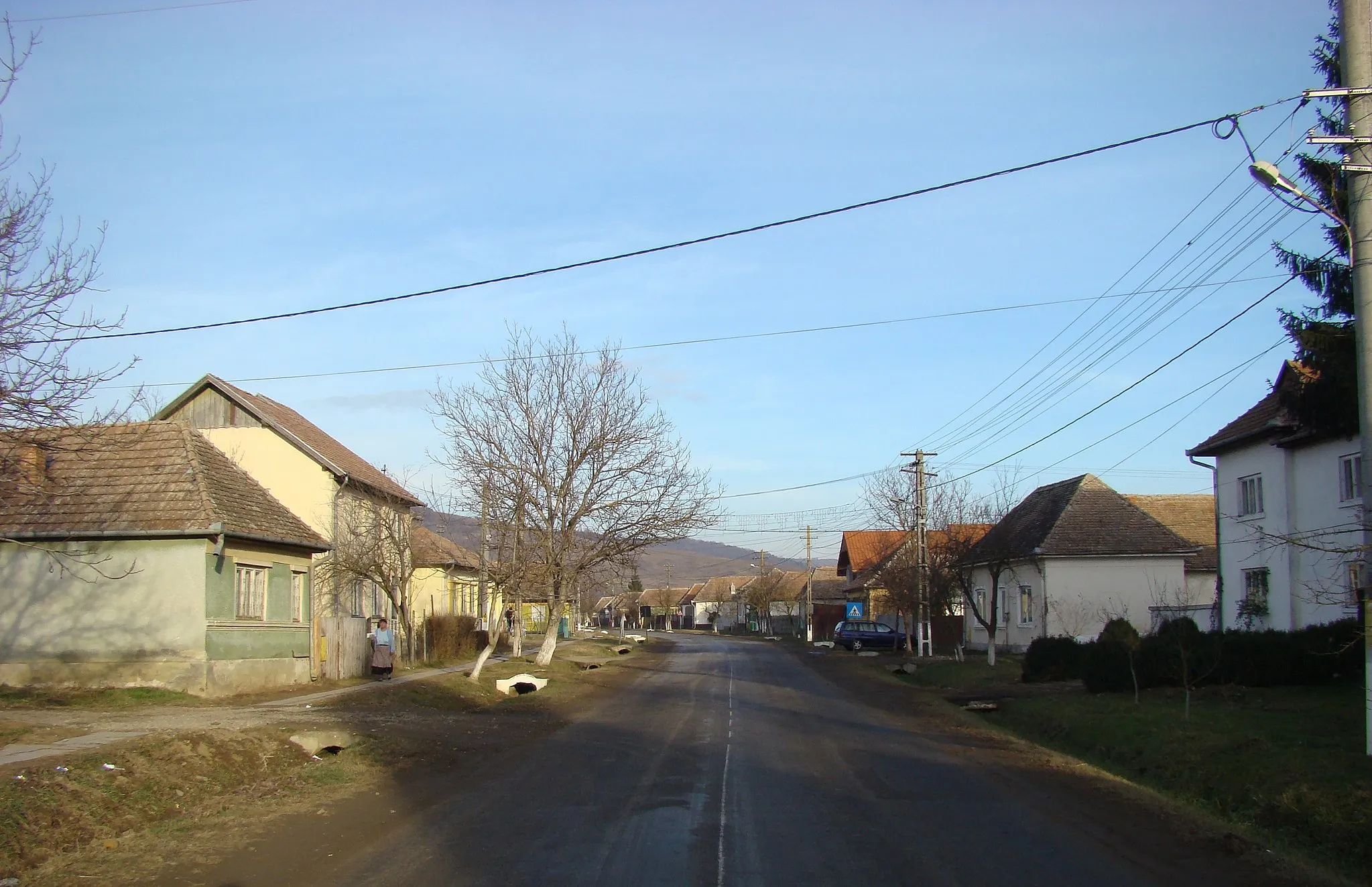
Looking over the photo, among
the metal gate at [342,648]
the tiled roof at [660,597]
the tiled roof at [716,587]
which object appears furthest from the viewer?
the tiled roof at [660,597]

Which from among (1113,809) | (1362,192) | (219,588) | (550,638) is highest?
(1362,192)

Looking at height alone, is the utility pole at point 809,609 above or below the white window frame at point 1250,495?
below

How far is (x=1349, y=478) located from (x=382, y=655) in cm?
2412

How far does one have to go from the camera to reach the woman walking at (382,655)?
27.3 meters

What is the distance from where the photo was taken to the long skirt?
27.3 meters

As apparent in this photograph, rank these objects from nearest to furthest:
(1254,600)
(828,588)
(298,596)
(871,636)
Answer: (298,596) < (1254,600) < (871,636) < (828,588)

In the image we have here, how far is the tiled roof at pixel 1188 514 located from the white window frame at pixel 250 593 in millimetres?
34676

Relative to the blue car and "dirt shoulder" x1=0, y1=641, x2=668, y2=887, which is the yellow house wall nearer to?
"dirt shoulder" x1=0, y1=641, x2=668, y2=887

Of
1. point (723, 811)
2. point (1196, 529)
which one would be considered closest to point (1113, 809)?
point (723, 811)

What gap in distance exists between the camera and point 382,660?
89.6 feet

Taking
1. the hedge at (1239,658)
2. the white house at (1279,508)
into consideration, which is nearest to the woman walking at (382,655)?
the hedge at (1239,658)

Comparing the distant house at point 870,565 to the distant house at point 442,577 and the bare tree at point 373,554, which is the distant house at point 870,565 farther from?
the bare tree at point 373,554

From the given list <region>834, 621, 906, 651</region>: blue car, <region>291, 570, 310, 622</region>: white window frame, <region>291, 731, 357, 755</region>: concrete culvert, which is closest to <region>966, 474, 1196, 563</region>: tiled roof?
<region>834, 621, 906, 651</region>: blue car

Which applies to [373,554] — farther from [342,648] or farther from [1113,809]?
[1113,809]
